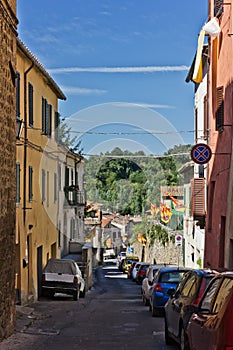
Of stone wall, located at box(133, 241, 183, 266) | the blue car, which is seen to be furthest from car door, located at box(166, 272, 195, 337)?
stone wall, located at box(133, 241, 183, 266)

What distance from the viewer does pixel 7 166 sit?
46.3 ft

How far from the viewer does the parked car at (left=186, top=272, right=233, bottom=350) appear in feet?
23.5

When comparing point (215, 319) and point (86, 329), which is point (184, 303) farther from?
point (86, 329)

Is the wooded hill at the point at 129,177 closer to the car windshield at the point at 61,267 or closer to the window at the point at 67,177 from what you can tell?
the window at the point at 67,177

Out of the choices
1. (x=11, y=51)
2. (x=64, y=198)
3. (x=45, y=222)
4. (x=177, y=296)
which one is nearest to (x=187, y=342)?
(x=177, y=296)

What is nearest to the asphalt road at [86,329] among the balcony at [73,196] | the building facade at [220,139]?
the building facade at [220,139]

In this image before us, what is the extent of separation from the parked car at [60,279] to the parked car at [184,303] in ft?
43.3

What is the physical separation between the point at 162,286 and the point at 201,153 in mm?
4674

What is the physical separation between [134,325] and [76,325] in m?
1.52

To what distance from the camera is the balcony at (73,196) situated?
37.6 metres

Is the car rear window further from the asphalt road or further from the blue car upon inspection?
the asphalt road

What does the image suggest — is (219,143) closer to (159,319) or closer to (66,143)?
(159,319)

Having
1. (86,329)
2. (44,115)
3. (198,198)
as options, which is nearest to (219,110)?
(198,198)

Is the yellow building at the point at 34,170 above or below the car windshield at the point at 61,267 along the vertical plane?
above
